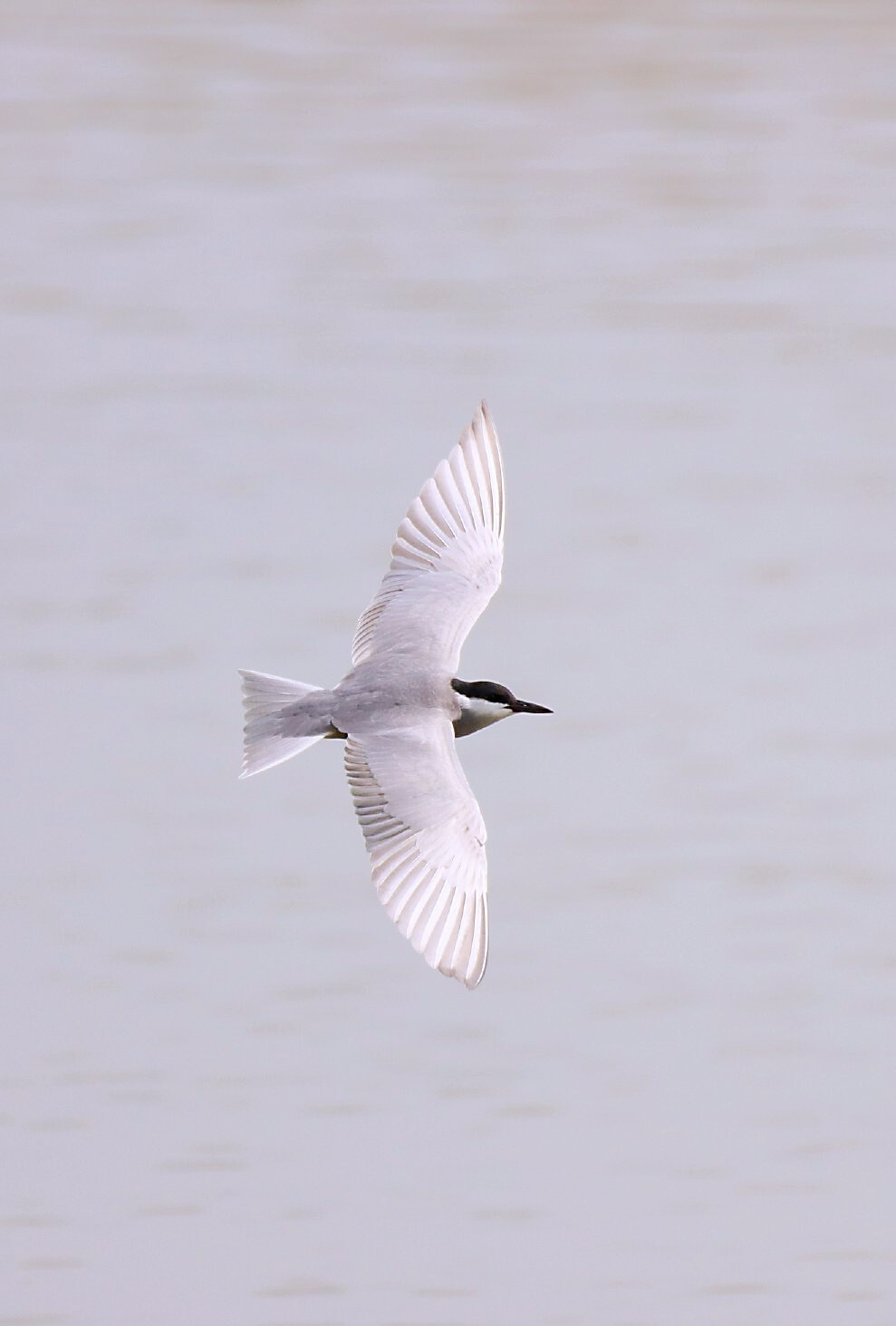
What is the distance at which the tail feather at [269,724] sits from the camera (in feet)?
14.0

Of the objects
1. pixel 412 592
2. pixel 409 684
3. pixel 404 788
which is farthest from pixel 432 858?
pixel 412 592

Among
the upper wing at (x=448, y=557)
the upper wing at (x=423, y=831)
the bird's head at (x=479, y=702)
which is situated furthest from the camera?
the upper wing at (x=448, y=557)

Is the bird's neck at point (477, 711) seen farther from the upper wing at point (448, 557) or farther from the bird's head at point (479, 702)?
the upper wing at point (448, 557)

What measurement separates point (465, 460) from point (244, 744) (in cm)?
97

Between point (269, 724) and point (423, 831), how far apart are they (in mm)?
394

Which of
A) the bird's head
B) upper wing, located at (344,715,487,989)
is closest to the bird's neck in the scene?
the bird's head

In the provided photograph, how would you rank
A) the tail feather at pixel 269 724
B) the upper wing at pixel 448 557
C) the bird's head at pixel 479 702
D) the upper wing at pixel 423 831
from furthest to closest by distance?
the upper wing at pixel 448 557
the bird's head at pixel 479 702
the tail feather at pixel 269 724
the upper wing at pixel 423 831

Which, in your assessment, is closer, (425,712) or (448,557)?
(425,712)

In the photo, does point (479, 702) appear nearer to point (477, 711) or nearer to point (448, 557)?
point (477, 711)

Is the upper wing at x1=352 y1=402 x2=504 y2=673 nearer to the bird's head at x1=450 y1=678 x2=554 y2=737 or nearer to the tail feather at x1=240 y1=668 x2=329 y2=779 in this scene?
the bird's head at x1=450 y1=678 x2=554 y2=737

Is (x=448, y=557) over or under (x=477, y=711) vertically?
over

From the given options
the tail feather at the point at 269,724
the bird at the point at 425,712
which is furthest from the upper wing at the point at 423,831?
the tail feather at the point at 269,724

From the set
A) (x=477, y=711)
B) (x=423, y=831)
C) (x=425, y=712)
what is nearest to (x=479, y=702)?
(x=477, y=711)

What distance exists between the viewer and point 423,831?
420 centimetres
